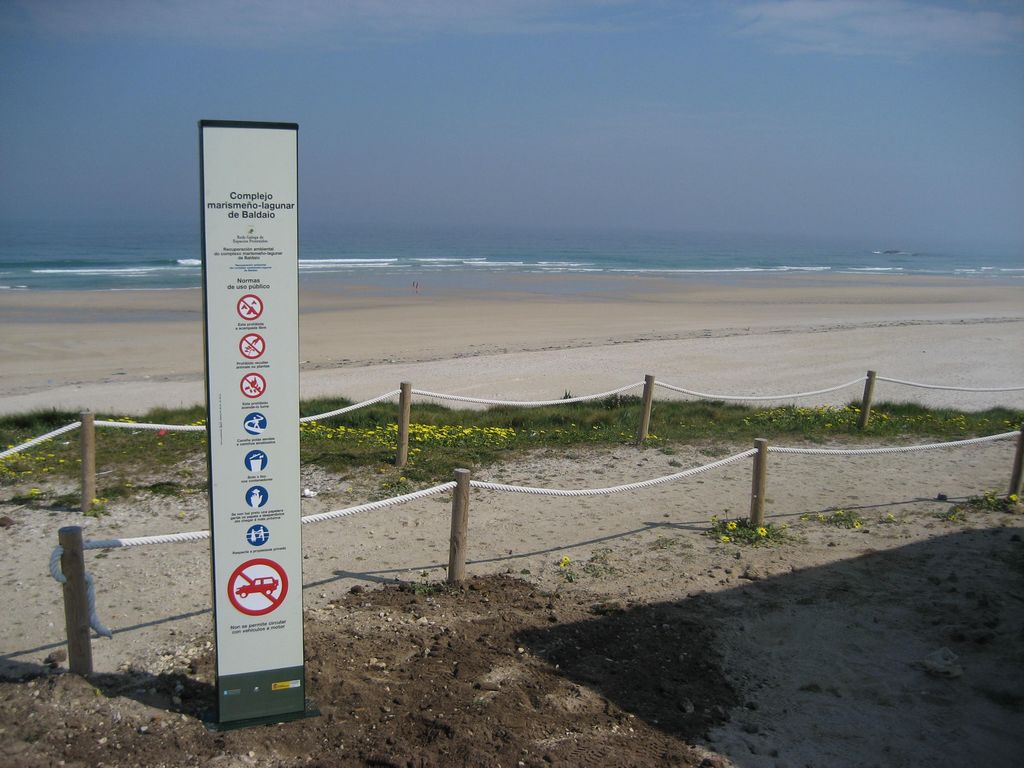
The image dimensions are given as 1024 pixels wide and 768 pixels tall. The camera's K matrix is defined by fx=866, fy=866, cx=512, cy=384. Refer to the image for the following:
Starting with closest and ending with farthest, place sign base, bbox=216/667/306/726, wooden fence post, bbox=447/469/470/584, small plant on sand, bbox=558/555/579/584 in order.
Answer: sign base, bbox=216/667/306/726
wooden fence post, bbox=447/469/470/584
small plant on sand, bbox=558/555/579/584

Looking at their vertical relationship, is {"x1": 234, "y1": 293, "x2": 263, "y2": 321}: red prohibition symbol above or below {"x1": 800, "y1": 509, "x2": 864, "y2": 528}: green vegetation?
above

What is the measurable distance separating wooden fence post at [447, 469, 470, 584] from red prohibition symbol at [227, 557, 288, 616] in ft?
6.07

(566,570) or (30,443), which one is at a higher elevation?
(30,443)

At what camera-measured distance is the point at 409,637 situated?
5.73 meters

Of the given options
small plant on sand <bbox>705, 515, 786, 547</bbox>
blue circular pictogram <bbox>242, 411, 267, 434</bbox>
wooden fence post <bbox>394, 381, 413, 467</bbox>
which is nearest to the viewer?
blue circular pictogram <bbox>242, 411, 267, 434</bbox>

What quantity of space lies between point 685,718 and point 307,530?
427cm

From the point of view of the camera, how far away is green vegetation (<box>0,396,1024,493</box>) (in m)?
9.66

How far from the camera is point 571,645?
18.8 feet

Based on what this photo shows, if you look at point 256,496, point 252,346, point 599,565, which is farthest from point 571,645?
point 252,346

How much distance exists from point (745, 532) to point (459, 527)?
3.01 meters

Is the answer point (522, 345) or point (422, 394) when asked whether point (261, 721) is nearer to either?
point (422, 394)

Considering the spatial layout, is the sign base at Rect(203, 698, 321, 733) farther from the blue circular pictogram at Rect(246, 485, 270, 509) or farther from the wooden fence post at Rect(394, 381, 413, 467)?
the wooden fence post at Rect(394, 381, 413, 467)

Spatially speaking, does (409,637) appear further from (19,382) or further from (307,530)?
(19,382)

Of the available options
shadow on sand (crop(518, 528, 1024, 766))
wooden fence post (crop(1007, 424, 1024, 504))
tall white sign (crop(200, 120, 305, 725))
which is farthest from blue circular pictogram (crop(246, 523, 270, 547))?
wooden fence post (crop(1007, 424, 1024, 504))
